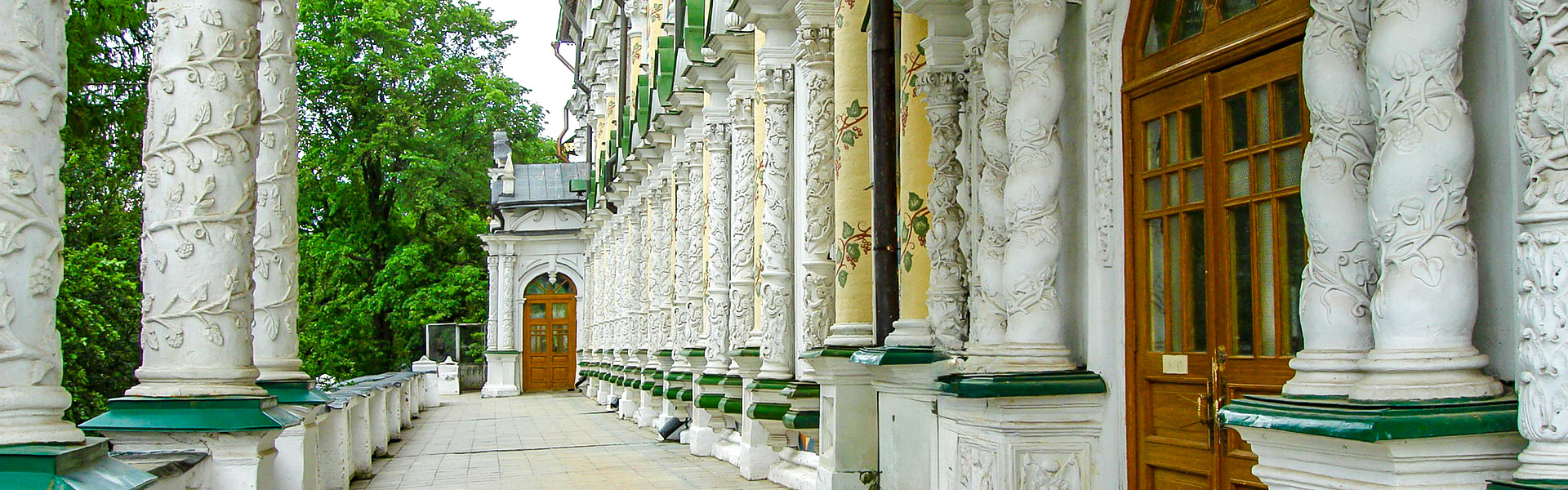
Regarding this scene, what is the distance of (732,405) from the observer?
1439 cm

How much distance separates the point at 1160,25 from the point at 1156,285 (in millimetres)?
1114

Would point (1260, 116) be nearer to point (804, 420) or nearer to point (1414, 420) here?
point (1414, 420)

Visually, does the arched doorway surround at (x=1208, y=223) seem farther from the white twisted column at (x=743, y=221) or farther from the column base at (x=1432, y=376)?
the white twisted column at (x=743, y=221)

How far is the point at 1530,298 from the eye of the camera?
370 centimetres

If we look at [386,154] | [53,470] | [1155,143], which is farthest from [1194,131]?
[386,154]

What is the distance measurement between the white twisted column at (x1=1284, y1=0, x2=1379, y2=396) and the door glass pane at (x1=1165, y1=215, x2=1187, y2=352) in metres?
1.36

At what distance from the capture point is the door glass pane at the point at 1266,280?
206 inches

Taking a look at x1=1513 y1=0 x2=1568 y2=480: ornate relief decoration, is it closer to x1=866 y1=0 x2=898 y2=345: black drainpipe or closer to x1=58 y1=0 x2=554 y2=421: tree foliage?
x1=866 y1=0 x2=898 y2=345: black drainpipe

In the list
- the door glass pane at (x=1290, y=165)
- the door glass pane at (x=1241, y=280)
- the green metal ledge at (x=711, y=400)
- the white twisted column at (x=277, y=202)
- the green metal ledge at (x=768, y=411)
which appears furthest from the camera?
the green metal ledge at (x=711, y=400)

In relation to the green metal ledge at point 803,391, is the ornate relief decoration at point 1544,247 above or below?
above

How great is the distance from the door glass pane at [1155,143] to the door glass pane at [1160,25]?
1.06 ft

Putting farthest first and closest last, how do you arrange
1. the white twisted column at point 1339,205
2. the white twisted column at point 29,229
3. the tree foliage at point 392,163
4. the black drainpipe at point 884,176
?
1. the tree foliage at point 392,163
2. the black drainpipe at point 884,176
3. the white twisted column at point 29,229
4. the white twisted column at point 1339,205

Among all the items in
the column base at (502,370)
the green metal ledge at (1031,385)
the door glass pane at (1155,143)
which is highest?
the door glass pane at (1155,143)

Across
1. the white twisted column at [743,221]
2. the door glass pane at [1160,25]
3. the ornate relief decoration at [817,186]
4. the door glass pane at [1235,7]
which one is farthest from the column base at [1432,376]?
the white twisted column at [743,221]
